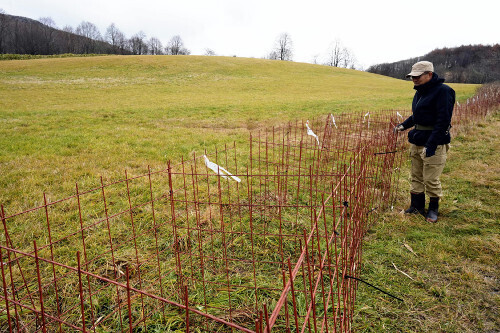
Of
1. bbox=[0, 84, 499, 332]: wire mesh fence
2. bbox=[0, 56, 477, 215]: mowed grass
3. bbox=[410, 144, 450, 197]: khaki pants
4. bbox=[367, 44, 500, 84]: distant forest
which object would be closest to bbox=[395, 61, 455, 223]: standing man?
bbox=[410, 144, 450, 197]: khaki pants

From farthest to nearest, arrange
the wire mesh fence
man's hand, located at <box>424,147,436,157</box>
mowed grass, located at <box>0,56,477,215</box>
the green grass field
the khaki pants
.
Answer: mowed grass, located at <box>0,56,477,215</box> < the khaki pants < man's hand, located at <box>424,147,436,157</box> < the green grass field < the wire mesh fence

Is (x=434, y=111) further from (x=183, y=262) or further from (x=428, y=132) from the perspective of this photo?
(x=183, y=262)

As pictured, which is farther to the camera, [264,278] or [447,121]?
[447,121]

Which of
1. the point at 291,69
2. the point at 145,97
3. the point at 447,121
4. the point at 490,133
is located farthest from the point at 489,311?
the point at 291,69

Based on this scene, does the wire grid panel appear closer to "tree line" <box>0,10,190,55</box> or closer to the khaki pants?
the khaki pants

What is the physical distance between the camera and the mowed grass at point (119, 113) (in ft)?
16.8

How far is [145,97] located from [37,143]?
1231cm

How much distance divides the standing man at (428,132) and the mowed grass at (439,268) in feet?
1.16

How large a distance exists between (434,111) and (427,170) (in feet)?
2.33

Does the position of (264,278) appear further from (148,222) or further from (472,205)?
(472,205)

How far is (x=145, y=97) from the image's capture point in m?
18.3

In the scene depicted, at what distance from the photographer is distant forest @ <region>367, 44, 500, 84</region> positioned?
149 ft

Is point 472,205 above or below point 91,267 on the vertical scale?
above

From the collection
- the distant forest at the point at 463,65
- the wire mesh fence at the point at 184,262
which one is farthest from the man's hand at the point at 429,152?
the distant forest at the point at 463,65
